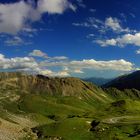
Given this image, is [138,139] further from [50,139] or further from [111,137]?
[50,139]

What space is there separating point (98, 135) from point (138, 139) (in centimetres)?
2953

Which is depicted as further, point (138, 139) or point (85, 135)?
point (85, 135)

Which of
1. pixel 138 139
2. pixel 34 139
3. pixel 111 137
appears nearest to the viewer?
pixel 138 139

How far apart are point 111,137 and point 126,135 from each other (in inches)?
351

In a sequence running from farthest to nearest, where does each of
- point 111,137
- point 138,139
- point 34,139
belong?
point 34,139, point 111,137, point 138,139

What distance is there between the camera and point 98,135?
634 ft

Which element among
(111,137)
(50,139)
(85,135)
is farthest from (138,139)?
(50,139)

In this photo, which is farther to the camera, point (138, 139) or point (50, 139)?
point (50, 139)

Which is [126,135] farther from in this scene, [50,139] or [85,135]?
[50,139]

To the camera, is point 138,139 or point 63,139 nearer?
point 138,139

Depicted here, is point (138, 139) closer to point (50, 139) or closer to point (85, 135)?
point (85, 135)

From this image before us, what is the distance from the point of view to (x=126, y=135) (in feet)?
619

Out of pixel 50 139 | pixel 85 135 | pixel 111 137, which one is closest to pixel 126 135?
pixel 111 137

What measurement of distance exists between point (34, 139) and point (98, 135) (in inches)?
1414
